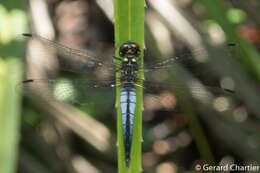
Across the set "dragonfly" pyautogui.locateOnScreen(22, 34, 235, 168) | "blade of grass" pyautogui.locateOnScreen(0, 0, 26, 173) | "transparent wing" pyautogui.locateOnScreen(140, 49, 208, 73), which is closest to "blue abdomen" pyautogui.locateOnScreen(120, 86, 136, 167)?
"dragonfly" pyautogui.locateOnScreen(22, 34, 235, 168)

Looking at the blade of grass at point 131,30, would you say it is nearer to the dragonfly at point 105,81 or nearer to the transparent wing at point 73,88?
the dragonfly at point 105,81

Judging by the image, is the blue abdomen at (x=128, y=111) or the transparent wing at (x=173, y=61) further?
the transparent wing at (x=173, y=61)

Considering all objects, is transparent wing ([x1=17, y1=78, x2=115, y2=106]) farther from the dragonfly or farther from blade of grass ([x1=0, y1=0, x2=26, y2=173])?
blade of grass ([x1=0, y1=0, x2=26, y2=173])

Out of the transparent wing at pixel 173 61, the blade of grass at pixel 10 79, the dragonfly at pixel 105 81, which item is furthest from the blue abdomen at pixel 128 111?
the blade of grass at pixel 10 79

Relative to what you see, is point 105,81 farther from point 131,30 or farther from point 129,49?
point 131,30

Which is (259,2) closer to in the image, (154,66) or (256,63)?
(256,63)

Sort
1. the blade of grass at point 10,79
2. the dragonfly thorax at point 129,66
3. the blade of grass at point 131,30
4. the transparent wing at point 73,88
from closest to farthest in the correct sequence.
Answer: the blade of grass at point 131,30, the blade of grass at point 10,79, the dragonfly thorax at point 129,66, the transparent wing at point 73,88

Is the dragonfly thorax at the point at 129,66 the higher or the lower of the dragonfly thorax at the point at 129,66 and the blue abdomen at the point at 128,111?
the higher

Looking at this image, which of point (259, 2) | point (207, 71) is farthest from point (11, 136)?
point (259, 2)

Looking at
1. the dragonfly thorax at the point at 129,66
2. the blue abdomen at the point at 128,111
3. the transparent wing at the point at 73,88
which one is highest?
the dragonfly thorax at the point at 129,66

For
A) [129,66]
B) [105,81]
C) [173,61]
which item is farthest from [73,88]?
[173,61]
